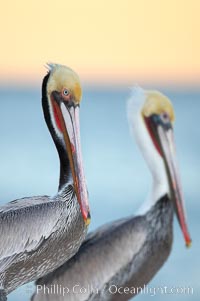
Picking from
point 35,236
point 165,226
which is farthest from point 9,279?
point 165,226

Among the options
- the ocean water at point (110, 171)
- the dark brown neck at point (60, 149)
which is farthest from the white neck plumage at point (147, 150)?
the dark brown neck at point (60, 149)

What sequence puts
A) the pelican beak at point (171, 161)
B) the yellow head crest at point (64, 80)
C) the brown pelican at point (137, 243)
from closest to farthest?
the yellow head crest at point (64, 80) → the brown pelican at point (137, 243) → the pelican beak at point (171, 161)

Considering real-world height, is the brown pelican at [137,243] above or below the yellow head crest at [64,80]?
below

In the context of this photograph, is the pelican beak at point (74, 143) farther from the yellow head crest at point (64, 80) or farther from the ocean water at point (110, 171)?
the ocean water at point (110, 171)

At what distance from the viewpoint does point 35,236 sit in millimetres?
3703

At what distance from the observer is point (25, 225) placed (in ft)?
12.1

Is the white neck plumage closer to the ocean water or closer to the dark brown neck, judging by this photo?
the ocean water

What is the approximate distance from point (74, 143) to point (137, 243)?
2.33 feet

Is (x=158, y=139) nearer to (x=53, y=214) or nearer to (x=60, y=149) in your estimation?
(x=60, y=149)

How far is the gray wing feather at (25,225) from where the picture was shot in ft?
12.0

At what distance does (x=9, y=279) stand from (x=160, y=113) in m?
1.09

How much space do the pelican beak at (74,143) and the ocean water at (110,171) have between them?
24.7 inches

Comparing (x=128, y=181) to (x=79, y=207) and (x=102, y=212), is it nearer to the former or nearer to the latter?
(x=102, y=212)

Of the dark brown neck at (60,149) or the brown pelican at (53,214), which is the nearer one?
the brown pelican at (53,214)
